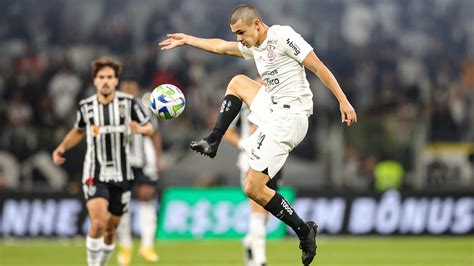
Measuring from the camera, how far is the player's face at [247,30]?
9.21 meters

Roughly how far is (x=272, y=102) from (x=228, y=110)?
38 cm

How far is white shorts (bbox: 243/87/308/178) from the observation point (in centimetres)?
948

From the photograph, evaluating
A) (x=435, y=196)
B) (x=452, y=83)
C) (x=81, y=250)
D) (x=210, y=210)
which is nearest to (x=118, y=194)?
(x=81, y=250)

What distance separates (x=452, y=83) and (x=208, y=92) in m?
4.69

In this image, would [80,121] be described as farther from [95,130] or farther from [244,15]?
[244,15]

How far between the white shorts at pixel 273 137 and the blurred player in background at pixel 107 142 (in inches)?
69.7

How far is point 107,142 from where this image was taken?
1101 centimetres

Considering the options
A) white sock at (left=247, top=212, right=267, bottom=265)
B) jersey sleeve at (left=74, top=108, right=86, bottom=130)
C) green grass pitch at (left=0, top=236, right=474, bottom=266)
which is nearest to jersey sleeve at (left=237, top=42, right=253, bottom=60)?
jersey sleeve at (left=74, top=108, right=86, bottom=130)

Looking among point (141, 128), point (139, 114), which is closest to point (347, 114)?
point (141, 128)

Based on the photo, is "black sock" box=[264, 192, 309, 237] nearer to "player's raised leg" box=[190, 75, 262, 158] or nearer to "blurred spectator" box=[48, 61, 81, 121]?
"player's raised leg" box=[190, 75, 262, 158]

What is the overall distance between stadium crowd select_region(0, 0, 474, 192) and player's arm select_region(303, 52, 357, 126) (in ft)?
32.0

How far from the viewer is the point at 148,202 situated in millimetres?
15258

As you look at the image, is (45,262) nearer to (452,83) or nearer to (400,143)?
(400,143)

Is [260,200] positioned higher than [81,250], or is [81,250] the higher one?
[260,200]
